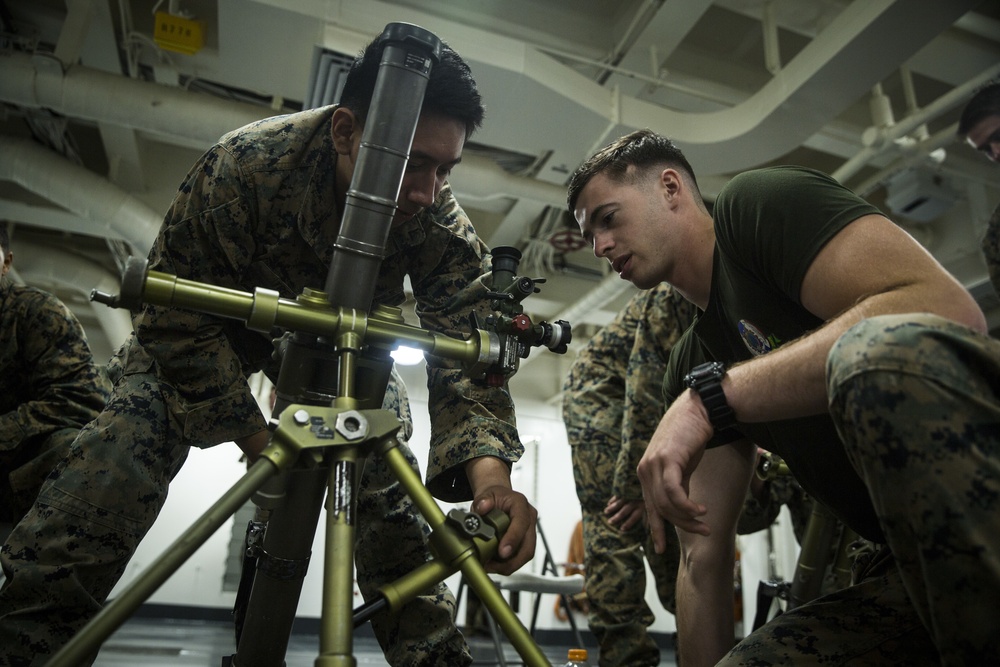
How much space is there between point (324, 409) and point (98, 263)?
6532mm

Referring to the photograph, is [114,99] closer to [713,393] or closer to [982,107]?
[713,393]

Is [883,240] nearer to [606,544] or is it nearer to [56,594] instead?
[56,594]

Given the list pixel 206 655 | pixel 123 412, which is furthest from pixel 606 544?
pixel 206 655

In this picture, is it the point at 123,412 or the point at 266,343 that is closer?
the point at 123,412

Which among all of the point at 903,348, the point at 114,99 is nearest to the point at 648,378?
the point at 903,348

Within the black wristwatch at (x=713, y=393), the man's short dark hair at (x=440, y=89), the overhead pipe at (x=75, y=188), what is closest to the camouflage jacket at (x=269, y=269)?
the man's short dark hair at (x=440, y=89)

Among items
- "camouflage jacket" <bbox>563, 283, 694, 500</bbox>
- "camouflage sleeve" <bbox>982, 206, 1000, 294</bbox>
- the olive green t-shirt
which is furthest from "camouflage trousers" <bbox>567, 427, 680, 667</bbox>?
"camouflage sleeve" <bbox>982, 206, 1000, 294</bbox>

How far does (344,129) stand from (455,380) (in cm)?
58

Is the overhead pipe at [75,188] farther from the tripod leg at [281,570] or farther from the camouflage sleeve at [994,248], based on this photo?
the camouflage sleeve at [994,248]

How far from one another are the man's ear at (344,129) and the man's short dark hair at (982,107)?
2.23 metres

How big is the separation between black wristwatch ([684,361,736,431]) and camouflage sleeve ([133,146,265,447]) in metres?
0.78

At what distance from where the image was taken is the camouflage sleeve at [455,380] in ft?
4.06

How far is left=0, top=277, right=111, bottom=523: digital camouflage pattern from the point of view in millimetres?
2184

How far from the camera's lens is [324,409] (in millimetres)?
768
